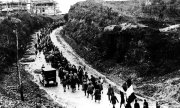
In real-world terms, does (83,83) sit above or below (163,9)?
below

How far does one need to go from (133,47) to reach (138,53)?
4.20 feet

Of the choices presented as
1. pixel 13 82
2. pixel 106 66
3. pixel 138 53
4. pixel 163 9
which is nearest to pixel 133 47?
pixel 138 53

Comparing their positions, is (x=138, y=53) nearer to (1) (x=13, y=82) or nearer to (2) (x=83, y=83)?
(2) (x=83, y=83)

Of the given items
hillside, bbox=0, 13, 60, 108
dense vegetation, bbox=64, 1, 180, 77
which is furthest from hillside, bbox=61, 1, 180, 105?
hillside, bbox=0, 13, 60, 108

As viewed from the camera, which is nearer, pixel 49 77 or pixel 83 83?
pixel 83 83

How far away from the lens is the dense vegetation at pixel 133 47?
27.7m

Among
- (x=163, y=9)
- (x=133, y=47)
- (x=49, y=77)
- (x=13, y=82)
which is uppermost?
(x=163, y=9)

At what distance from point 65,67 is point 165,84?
9464 mm

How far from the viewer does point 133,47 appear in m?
31.0

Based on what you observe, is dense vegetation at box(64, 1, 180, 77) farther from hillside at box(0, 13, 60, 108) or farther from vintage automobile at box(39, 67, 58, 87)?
hillside at box(0, 13, 60, 108)

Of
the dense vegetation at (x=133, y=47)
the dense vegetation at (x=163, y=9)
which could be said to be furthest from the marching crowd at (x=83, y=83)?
the dense vegetation at (x=163, y=9)

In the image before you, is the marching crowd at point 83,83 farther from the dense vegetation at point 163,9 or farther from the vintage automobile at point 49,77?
the dense vegetation at point 163,9

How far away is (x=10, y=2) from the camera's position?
111625 mm

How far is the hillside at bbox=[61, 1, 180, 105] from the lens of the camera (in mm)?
25553
